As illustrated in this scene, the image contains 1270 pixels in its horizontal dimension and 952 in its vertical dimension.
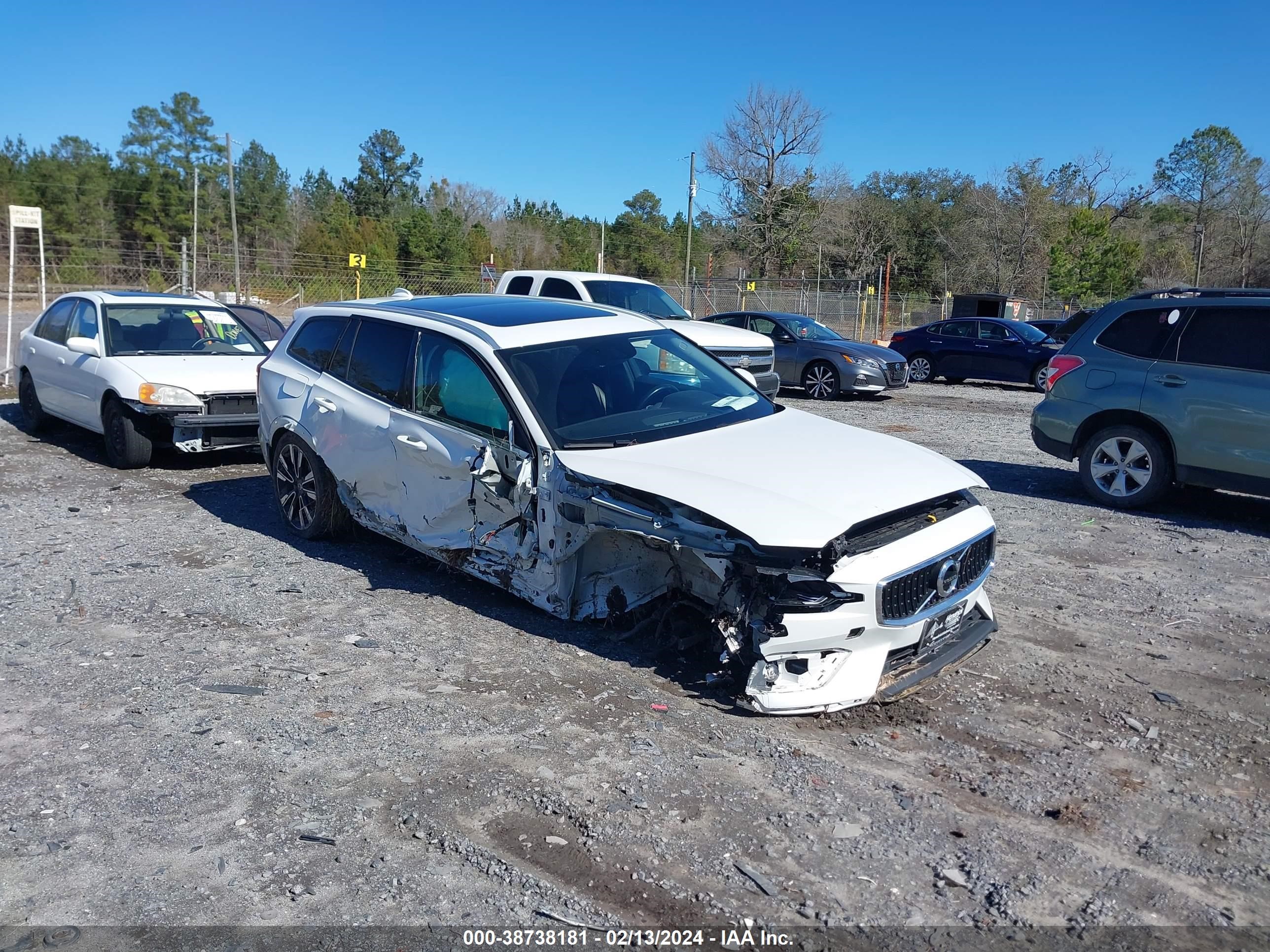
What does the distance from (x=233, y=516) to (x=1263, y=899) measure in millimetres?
7210

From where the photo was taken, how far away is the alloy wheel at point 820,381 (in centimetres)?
1794

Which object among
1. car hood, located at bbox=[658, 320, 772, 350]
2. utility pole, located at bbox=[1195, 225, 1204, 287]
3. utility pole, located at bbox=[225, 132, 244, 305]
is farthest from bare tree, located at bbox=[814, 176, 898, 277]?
car hood, located at bbox=[658, 320, 772, 350]

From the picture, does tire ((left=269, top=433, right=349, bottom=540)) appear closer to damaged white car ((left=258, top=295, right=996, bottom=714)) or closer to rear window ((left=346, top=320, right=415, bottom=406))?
damaged white car ((left=258, top=295, right=996, bottom=714))

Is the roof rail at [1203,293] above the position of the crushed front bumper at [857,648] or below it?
above

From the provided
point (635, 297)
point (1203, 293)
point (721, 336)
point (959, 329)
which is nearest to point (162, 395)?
point (635, 297)

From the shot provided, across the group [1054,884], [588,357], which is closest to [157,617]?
[588,357]

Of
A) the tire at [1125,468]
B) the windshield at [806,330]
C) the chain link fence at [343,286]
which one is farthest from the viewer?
the chain link fence at [343,286]

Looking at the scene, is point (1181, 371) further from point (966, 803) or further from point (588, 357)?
point (966, 803)

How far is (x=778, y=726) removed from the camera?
4250mm

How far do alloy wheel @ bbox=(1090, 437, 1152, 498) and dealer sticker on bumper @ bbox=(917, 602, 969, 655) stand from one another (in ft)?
15.0

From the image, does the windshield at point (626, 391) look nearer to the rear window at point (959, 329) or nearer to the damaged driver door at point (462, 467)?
the damaged driver door at point (462, 467)

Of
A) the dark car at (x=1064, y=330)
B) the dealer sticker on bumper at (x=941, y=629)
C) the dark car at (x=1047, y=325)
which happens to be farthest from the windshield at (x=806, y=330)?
the dealer sticker on bumper at (x=941, y=629)

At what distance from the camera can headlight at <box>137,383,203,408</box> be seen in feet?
30.3

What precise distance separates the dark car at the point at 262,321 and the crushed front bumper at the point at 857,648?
470 inches
